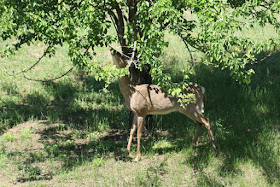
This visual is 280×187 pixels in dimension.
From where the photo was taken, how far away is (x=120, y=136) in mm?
10047

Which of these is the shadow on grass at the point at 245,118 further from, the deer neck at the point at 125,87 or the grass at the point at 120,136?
the deer neck at the point at 125,87

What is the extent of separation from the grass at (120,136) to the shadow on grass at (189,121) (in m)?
0.02

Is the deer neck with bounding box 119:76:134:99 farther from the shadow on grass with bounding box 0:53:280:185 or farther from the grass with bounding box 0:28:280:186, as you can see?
the shadow on grass with bounding box 0:53:280:185

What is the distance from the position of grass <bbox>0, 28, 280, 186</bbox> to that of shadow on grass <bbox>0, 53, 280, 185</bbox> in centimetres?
2

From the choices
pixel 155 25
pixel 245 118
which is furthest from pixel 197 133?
pixel 155 25

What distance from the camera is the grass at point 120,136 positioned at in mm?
8102

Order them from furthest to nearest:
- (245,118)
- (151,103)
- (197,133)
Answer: (245,118) < (197,133) < (151,103)

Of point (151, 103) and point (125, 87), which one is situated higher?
point (125, 87)

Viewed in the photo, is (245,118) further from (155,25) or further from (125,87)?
(155,25)

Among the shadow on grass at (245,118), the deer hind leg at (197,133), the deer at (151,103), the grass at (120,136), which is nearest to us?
the grass at (120,136)

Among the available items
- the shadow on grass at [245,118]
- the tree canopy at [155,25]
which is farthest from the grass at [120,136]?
the tree canopy at [155,25]

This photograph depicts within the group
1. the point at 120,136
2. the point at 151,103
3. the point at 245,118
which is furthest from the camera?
the point at 245,118

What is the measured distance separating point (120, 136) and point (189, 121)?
171 centimetres

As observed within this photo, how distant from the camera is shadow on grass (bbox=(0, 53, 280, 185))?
881 cm
